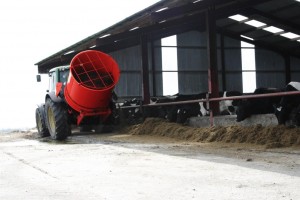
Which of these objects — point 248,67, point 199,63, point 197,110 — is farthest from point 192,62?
point 197,110

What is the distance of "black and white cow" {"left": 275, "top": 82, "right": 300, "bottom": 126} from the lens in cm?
1069

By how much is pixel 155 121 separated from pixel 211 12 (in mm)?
4295

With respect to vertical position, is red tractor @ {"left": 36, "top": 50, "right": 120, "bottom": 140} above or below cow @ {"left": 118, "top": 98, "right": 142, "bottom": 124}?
above

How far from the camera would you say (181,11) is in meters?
15.3

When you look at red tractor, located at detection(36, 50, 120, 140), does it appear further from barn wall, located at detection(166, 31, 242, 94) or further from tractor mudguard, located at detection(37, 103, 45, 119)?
barn wall, located at detection(166, 31, 242, 94)

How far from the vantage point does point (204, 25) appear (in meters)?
22.2

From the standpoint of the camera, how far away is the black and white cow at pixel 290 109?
10.7m

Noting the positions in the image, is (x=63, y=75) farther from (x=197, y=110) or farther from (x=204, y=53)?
(x=204, y=53)

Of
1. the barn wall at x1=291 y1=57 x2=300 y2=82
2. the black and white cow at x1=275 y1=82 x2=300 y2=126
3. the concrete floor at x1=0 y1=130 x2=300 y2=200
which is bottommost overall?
the concrete floor at x1=0 y1=130 x2=300 y2=200

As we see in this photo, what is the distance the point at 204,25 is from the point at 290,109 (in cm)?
1199

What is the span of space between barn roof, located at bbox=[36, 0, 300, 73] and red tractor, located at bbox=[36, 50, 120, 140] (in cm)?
248

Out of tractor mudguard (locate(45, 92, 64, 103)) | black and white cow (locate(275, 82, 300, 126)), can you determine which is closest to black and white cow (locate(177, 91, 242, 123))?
tractor mudguard (locate(45, 92, 64, 103))

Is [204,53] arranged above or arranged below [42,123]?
above

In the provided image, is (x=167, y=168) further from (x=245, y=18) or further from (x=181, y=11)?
(x=245, y=18)
